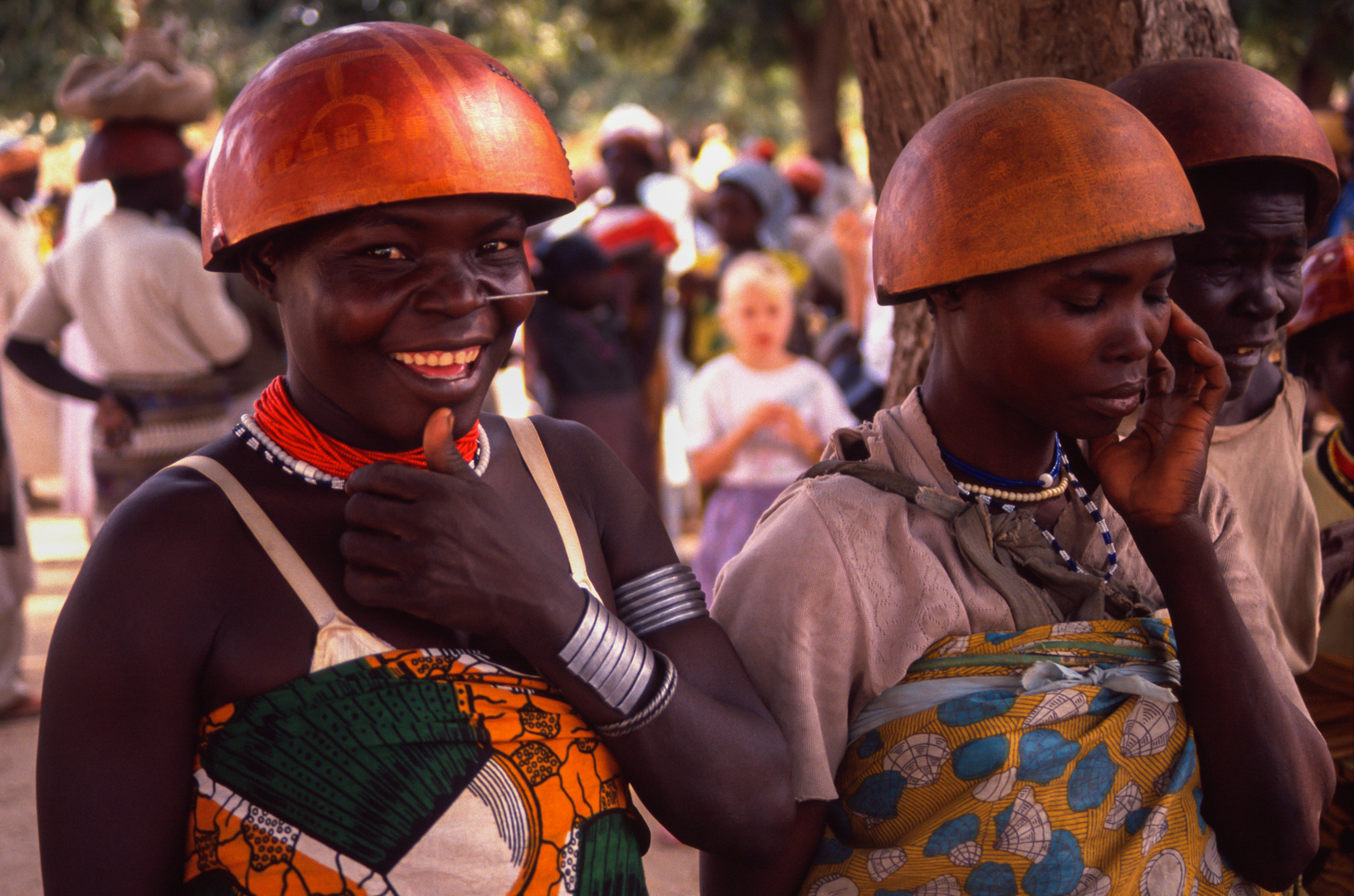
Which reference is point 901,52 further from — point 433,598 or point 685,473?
point 685,473

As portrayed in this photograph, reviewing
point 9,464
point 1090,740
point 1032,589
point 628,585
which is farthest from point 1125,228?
point 9,464

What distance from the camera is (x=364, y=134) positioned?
1498 millimetres

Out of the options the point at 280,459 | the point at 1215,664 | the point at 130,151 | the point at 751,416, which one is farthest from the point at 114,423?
the point at 1215,664

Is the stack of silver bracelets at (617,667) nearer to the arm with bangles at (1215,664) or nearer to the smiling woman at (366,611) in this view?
the smiling woman at (366,611)

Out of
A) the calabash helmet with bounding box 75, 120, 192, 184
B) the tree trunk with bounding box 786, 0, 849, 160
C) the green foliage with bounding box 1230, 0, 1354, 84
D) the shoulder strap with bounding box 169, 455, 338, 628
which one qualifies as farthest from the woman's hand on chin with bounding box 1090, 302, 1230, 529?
the tree trunk with bounding box 786, 0, 849, 160

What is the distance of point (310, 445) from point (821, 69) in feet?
56.0

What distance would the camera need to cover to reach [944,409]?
1.99 m

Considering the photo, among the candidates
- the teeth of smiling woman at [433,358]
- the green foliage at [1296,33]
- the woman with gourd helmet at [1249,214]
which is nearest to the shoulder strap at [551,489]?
the teeth of smiling woman at [433,358]

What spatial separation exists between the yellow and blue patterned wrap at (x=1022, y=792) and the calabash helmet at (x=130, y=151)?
13.4 ft

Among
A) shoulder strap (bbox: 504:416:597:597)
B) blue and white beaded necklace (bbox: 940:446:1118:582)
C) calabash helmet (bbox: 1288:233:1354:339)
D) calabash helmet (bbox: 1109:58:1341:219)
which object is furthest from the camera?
calabash helmet (bbox: 1288:233:1354:339)

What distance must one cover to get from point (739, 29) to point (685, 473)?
40.4 feet

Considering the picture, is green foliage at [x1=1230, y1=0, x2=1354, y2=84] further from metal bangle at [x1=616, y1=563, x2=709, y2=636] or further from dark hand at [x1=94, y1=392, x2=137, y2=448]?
metal bangle at [x1=616, y1=563, x2=709, y2=636]

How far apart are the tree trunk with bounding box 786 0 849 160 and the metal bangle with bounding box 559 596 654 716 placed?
1571cm

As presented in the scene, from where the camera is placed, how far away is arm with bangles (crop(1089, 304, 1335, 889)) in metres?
1.84
